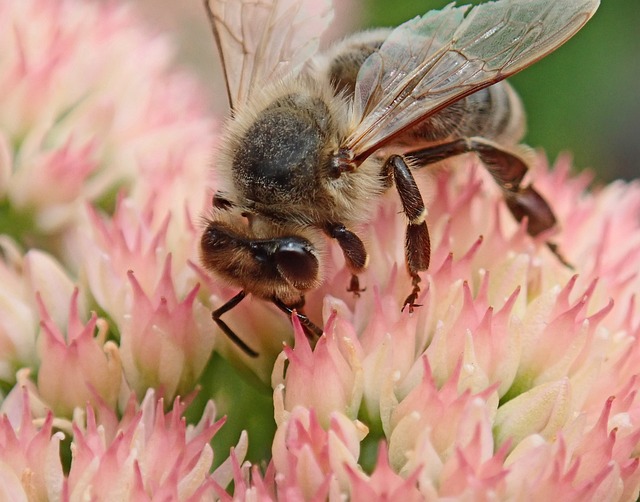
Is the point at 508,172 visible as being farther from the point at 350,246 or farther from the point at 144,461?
the point at 144,461

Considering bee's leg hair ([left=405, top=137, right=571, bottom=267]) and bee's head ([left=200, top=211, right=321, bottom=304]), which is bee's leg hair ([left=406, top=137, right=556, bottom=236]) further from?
bee's head ([left=200, top=211, right=321, bottom=304])

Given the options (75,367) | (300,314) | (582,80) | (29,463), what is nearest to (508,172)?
(300,314)

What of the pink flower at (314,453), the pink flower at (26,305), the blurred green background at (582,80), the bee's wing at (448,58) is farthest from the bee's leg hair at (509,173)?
the blurred green background at (582,80)

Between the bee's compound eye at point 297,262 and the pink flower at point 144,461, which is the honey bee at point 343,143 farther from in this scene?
the pink flower at point 144,461

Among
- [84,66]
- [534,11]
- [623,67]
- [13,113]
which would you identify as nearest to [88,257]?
[13,113]

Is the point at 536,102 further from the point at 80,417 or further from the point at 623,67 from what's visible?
the point at 80,417

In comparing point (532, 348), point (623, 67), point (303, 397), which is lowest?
point (623, 67)
